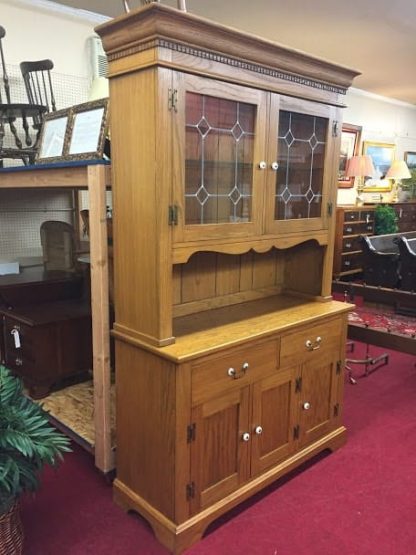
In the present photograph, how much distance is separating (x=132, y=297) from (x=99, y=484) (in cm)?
105

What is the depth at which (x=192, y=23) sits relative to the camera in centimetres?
166

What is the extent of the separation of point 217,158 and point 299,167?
541mm

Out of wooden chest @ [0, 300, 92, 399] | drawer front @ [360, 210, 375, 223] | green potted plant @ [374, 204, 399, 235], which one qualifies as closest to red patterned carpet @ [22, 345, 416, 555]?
wooden chest @ [0, 300, 92, 399]

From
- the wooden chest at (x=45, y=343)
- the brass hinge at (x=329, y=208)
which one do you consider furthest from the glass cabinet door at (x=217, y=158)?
the wooden chest at (x=45, y=343)

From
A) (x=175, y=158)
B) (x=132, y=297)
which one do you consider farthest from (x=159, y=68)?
(x=132, y=297)

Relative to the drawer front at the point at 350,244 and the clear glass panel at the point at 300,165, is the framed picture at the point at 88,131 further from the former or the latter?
the drawer front at the point at 350,244

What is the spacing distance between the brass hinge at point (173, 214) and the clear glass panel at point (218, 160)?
0.06 meters

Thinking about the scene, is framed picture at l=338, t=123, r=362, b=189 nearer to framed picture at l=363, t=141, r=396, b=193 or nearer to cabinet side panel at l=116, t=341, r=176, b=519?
framed picture at l=363, t=141, r=396, b=193

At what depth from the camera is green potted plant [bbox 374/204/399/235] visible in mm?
7086

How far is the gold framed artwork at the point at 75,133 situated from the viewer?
214cm

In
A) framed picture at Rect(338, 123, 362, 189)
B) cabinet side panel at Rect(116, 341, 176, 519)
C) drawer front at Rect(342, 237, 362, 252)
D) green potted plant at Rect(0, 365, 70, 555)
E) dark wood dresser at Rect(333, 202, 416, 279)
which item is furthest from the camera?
framed picture at Rect(338, 123, 362, 189)

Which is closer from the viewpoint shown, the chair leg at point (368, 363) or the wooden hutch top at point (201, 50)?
the wooden hutch top at point (201, 50)

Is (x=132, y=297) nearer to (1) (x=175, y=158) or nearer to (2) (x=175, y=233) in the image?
(2) (x=175, y=233)

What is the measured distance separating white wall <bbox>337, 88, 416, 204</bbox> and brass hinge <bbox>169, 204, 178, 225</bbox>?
19.5ft
